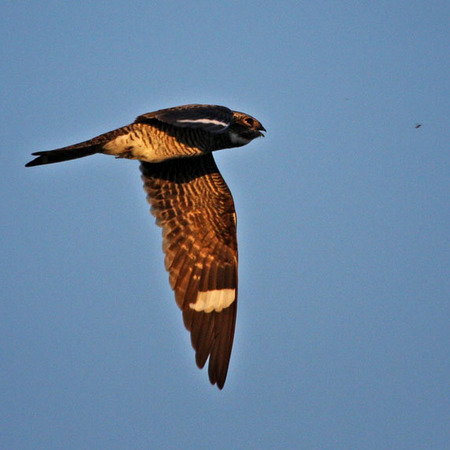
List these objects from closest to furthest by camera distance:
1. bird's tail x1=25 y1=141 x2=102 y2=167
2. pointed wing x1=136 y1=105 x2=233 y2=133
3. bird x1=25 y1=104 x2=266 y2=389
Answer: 1. pointed wing x1=136 y1=105 x2=233 y2=133
2. bird's tail x1=25 y1=141 x2=102 y2=167
3. bird x1=25 y1=104 x2=266 y2=389

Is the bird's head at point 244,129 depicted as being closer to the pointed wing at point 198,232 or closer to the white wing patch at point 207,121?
the pointed wing at point 198,232

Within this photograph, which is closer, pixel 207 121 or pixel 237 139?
pixel 207 121

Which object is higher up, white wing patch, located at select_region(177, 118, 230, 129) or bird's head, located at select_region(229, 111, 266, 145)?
bird's head, located at select_region(229, 111, 266, 145)

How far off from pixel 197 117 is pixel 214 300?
97.8 inches

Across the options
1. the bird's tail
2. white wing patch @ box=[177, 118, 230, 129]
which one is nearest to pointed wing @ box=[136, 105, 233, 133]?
white wing patch @ box=[177, 118, 230, 129]

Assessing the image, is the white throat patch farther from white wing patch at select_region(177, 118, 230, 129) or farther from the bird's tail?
the bird's tail

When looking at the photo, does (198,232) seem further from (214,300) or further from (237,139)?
(237,139)

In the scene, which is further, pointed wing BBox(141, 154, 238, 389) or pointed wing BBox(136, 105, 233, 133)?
pointed wing BBox(141, 154, 238, 389)

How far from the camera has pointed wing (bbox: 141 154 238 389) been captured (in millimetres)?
8766

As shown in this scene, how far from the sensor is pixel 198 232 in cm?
898

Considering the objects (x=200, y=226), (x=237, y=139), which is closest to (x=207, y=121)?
(x=237, y=139)

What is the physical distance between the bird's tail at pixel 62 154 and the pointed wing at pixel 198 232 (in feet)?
4.35

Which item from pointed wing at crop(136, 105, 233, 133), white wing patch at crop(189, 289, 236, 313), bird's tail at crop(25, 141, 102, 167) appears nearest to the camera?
pointed wing at crop(136, 105, 233, 133)

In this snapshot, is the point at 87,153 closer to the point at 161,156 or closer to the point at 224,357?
the point at 161,156
